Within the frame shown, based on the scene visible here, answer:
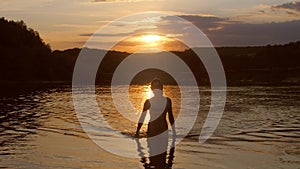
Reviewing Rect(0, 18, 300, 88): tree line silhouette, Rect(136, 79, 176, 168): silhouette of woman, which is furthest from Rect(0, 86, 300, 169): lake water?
Rect(0, 18, 300, 88): tree line silhouette

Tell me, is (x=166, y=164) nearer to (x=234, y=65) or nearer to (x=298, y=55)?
(x=234, y=65)

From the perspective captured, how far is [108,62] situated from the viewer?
435 ft

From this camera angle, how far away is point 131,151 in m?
16.0

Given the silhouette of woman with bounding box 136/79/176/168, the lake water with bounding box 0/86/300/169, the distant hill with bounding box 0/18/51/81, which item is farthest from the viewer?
the distant hill with bounding box 0/18/51/81

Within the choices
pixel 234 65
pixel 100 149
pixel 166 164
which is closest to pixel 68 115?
pixel 100 149

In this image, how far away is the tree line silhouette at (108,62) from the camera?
4040 inches

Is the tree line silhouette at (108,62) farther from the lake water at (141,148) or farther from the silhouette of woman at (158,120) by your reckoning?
the silhouette of woman at (158,120)

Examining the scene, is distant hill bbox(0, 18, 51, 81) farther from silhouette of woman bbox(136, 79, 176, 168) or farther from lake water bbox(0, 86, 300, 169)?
silhouette of woman bbox(136, 79, 176, 168)

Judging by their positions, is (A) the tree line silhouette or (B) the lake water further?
(A) the tree line silhouette

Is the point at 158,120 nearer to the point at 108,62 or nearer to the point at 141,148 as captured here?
the point at 141,148

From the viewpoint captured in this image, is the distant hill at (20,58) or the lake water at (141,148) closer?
the lake water at (141,148)

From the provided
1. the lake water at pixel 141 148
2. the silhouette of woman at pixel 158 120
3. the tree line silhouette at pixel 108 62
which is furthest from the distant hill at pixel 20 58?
the silhouette of woman at pixel 158 120

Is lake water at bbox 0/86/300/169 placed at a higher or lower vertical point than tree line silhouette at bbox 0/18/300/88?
lower

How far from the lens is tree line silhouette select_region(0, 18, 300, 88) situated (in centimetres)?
10262
